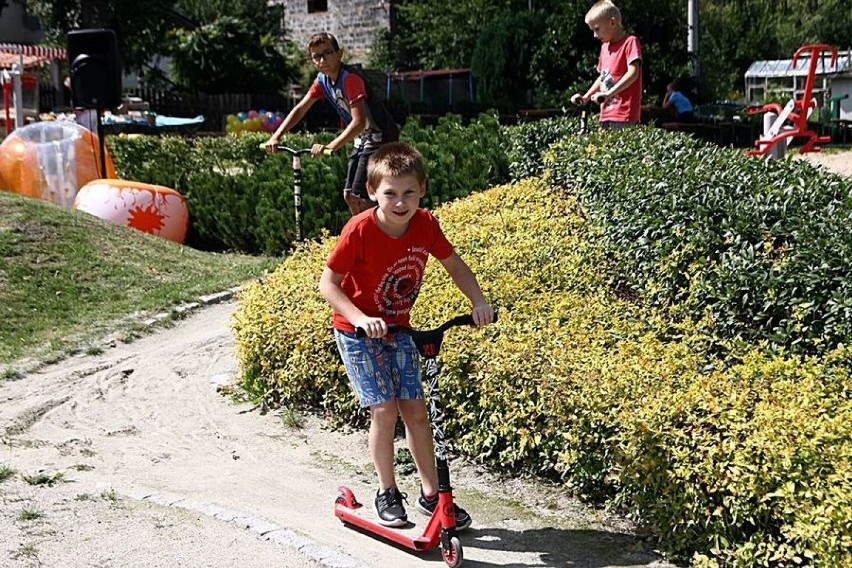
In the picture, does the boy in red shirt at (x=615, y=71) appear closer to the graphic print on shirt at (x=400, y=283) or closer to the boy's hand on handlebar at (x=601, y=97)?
the boy's hand on handlebar at (x=601, y=97)

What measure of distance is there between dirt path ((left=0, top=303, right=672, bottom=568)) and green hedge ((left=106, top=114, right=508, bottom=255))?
14.7 ft

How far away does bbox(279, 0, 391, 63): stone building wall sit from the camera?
3950cm

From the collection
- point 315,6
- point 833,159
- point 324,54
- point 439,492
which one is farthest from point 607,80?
point 315,6

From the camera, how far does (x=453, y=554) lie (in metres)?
4.16

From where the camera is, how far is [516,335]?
17.6 feet

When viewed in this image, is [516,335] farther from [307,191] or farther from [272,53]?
[272,53]

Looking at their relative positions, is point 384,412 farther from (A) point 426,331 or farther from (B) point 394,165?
(B) point 394,165

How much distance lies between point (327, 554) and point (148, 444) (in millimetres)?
1902

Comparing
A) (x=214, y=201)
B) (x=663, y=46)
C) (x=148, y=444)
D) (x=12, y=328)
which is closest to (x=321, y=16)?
(x=663, y=46)

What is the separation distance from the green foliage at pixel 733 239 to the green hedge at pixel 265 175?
2995 millimetres

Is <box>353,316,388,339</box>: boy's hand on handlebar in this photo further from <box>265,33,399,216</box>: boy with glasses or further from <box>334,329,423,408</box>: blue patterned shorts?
<box>265,33,399,216</box>: boy with glasses

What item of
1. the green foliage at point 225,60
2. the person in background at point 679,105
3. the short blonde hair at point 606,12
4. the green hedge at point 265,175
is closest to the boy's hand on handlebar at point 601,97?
the short blonde hair at point 606,12

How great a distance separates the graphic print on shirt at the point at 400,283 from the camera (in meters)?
4.39

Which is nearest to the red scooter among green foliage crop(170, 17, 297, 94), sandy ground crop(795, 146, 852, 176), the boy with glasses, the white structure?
the boy with glasses
